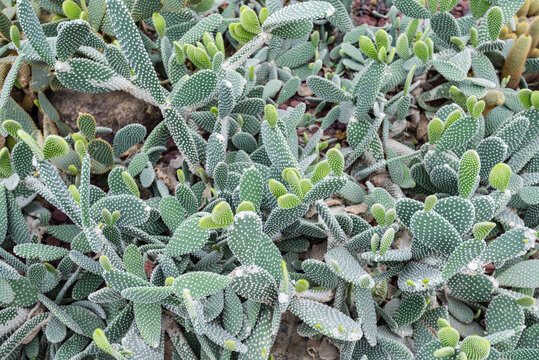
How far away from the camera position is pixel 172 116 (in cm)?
161

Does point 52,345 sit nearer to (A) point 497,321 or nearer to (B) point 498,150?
(A) point 497,321

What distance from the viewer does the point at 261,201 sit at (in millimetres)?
1526

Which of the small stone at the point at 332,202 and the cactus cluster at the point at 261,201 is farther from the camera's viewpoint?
the small stone at the point at 332,202

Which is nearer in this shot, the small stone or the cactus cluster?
the cactus cluster

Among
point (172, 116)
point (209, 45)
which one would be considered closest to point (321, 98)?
point (209, 45)

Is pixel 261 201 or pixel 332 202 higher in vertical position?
pixel 261 201

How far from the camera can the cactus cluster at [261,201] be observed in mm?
1293

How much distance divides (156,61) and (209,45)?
469 millimetres

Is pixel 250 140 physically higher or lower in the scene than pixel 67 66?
lower

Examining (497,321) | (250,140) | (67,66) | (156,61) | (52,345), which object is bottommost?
(52,345)

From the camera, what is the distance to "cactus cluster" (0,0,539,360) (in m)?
1.29

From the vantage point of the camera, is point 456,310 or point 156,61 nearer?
point 456,310

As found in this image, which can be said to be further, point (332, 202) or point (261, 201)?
point (332, 202)

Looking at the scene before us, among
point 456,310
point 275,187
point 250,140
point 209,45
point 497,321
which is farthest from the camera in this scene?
point 250,140
